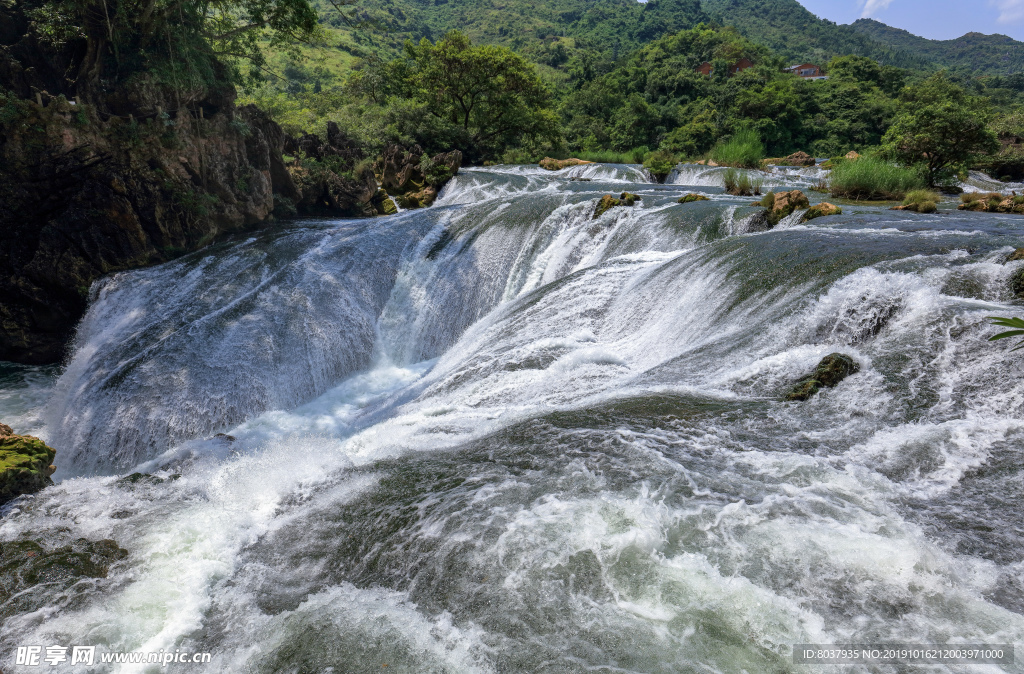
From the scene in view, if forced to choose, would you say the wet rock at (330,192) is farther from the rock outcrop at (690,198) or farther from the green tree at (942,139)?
the green tree at (942,139)

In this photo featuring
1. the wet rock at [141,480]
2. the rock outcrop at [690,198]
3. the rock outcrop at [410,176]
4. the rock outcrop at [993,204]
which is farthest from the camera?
the rock outcrop at [410,176]

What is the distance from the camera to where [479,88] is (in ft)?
84.7

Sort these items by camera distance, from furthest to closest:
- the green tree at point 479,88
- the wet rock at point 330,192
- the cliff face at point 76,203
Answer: the green tree at point 479,88 → the wet rock at point 330,192 → the cliff face at point 76,203

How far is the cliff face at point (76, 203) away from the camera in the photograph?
9.44m

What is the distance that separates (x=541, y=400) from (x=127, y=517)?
3.79 metres

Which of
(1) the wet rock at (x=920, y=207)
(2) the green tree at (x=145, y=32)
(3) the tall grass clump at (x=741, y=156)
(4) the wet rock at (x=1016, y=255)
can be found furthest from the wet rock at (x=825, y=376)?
(3) the tall grass clump at (x=741, y=156)

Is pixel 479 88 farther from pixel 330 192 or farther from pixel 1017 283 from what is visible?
pixel 1017 283

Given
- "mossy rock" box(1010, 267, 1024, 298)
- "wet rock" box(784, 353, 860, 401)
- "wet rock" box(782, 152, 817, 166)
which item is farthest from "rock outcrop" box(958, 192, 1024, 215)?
"wet rock" box(782, 152, 817, 166)

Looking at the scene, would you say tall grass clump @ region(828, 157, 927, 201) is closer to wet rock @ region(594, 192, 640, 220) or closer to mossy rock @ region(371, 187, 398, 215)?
wet rock @ region(594, 192, 640, 220)

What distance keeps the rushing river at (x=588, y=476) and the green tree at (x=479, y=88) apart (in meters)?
20.5

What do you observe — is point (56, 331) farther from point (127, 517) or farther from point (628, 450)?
point (628, 450)

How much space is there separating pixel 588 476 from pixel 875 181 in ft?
39.7

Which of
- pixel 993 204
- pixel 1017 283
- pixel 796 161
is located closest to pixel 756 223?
pixel 1017 283

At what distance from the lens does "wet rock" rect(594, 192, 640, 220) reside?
1055cm
